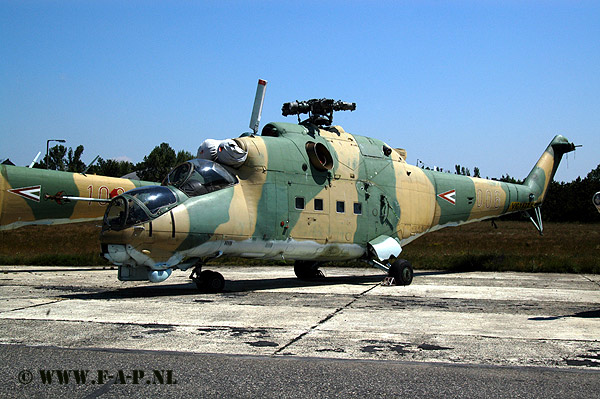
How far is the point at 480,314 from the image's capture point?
10.0m

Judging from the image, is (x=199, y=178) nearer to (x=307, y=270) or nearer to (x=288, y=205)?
(x=288, y=205)

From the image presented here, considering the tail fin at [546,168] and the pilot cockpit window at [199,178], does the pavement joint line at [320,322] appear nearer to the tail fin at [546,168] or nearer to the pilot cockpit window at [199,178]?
the pilot cockpit window at [199,178]

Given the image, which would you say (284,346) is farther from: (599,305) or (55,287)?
(55,287)

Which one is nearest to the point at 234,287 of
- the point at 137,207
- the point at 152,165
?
the point at 137,207

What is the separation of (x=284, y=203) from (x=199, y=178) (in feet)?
7.52

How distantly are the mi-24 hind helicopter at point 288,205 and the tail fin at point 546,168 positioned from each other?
3.80m

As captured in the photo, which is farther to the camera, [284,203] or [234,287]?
[234,287]

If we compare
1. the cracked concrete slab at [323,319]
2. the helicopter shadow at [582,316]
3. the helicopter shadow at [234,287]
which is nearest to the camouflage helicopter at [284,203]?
the helicopter shadow at [234,287]

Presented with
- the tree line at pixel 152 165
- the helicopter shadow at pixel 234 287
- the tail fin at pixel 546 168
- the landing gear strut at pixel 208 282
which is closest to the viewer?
the helicopter shadow at pixel 234 287

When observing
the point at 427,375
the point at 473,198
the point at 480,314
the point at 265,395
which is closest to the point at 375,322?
the point at 480,314

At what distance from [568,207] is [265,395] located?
72.3 meters

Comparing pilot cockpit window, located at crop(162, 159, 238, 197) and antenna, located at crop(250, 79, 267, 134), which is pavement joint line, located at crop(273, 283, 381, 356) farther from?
antenna, located at crop(250, 79, 267, 134)

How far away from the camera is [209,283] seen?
12922mm

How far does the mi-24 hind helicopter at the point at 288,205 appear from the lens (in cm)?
1138
